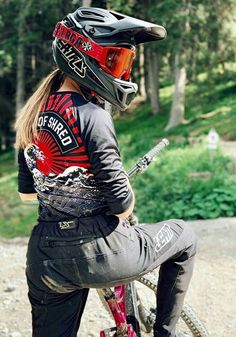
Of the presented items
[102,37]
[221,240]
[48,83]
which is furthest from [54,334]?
[221,240]

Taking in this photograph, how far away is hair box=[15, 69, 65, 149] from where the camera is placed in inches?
106

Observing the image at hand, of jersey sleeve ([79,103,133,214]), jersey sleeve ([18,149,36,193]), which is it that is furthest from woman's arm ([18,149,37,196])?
jersey sleeve ([79,103,133,214])

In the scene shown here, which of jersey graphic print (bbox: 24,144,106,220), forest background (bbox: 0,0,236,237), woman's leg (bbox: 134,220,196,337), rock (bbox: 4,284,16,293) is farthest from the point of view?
forest background (bbox: 0,0,236,237)

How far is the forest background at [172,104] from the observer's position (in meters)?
10.8

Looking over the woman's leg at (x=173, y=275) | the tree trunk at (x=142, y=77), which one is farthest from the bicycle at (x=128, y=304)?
the tree trunk at (x=142, y=77)

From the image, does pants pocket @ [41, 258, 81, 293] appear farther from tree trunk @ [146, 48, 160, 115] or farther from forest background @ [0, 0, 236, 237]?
tree trunk @ [146, 48, 160, 115]

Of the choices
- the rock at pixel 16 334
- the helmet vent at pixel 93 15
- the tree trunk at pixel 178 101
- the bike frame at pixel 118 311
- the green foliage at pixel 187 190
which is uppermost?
the helmet vent at pixel 93 15

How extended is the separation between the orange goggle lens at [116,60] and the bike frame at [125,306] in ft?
1.95

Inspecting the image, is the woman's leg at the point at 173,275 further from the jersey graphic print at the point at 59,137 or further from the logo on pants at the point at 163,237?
the jersey graphic print at the point at 59,137

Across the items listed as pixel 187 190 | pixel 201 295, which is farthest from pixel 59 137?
pixel 187 190

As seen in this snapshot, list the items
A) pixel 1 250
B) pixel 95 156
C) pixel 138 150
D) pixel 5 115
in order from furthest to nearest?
pixel 5 115
pixel 138 150
pixel 1 250
pixel 95 156

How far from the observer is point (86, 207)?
2.63 meters

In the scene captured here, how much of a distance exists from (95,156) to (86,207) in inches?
11.0

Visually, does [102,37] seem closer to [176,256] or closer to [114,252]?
[114,252]
